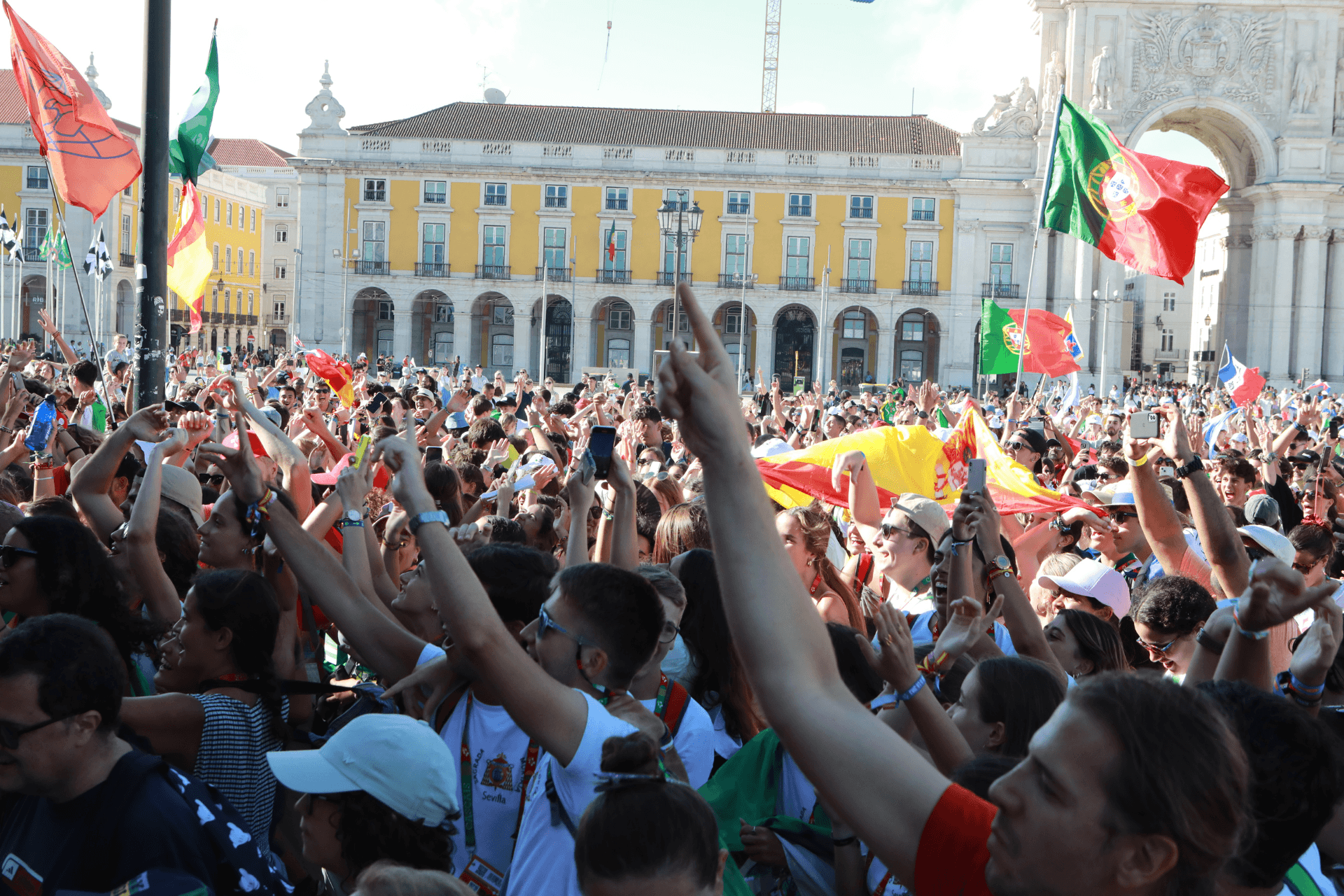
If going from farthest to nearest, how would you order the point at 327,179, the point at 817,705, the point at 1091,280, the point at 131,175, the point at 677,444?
1. the point at 327,179
2. the point at 1091,280
3. the point at 677,444
4. the point at 131,175
5. the point at 817,705

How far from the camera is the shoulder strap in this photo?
3.15 meters

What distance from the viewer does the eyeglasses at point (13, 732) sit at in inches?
91.2

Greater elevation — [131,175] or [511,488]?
[131,175]

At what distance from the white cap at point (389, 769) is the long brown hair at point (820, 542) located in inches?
104

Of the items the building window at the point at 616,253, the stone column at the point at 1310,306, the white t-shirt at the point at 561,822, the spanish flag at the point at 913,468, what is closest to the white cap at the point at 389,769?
the white t-shirt at the point at 561,822

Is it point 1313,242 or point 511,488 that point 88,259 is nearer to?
point 511,488

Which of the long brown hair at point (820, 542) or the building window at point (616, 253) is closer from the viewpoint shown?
the long brown hair at point (820, 542)

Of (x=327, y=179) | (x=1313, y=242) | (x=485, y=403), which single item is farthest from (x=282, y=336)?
(x=485, y=403)

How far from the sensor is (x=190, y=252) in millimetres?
13297

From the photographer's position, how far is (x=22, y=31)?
877 centimetres

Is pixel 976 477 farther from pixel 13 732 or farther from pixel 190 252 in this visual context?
pixel 190 252

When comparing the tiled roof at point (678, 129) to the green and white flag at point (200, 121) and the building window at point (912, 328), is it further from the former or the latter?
the green and white flag at point (200, 121)

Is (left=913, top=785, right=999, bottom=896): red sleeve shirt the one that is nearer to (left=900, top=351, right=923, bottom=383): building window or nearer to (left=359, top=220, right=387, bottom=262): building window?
(left=359, top=220, right=387, bottom=262): building window

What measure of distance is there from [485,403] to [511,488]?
6480 mm
